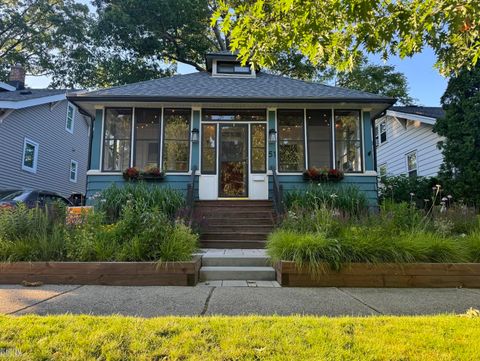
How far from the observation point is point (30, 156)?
13.5m

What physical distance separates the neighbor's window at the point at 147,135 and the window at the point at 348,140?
5.27 metres

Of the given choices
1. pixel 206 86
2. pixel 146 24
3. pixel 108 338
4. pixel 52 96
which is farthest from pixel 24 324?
pixel 146 24

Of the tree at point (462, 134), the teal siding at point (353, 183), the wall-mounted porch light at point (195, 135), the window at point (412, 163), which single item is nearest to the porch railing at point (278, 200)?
the teal siding at point (353, 183)

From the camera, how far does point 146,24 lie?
1816 cm

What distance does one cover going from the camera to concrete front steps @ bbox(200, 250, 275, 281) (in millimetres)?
4605

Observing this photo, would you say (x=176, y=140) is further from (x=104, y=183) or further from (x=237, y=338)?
(x=237, y=338)

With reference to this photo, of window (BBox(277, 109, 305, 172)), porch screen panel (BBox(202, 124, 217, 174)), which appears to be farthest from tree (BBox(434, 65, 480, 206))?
porch screen panel (BBox(202, 124, 217, 174))

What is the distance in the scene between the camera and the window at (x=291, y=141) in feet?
31.5

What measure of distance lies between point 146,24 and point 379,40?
17.2 metres

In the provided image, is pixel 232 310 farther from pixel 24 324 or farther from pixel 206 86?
pixel 206 86

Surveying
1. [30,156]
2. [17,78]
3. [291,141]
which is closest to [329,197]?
[291,141]

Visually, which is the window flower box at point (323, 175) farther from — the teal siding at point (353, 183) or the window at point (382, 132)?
the window at point (382, 132)

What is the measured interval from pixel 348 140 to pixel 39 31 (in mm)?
21550

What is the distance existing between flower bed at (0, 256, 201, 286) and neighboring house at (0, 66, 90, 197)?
30.9 ft
